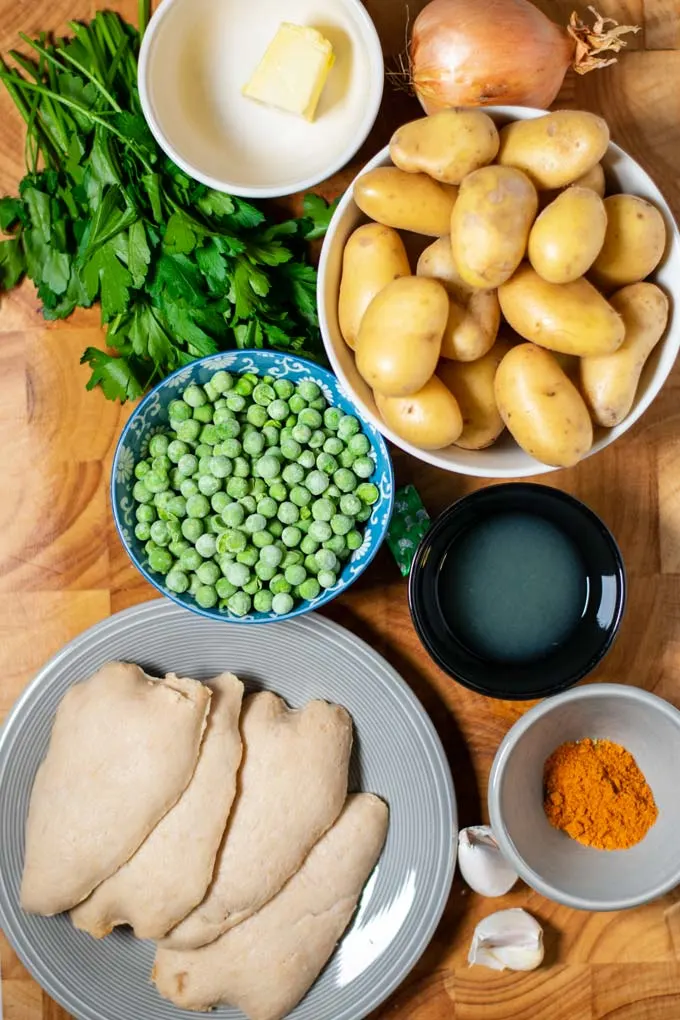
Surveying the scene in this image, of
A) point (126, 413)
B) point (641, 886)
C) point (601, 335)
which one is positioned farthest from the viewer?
point (126, 413)

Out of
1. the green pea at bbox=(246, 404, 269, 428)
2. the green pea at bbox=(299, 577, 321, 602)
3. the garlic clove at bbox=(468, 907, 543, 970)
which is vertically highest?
the green pea at bbox=(246, 404, 269, 428)

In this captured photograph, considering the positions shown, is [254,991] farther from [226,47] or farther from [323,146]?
[226,47]

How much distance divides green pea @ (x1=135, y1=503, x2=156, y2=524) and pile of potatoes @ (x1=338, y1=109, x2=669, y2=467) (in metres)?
0.29

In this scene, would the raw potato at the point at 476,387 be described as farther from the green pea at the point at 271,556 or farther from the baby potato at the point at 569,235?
the green pea at the point at 271,556

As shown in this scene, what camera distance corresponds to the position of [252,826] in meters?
1.03

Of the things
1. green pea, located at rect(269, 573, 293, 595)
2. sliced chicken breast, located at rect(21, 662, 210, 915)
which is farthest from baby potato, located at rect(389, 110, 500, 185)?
sliced chicken breast, located at rect(21, 662, 210, 915)

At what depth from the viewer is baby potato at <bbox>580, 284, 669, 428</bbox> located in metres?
0.83

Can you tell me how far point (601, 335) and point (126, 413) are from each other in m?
0.56

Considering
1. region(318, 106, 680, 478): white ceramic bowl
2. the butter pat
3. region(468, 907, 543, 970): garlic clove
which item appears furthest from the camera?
region(468, 907, 543, 970): garlic clove

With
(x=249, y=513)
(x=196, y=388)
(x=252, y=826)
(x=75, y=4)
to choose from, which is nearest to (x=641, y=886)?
(x=252, y=826)

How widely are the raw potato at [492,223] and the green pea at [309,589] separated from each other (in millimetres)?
362

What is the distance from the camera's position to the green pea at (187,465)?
102cm

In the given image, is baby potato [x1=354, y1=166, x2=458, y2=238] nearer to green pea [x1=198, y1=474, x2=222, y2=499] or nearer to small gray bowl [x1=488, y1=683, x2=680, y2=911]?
green pea [x1=198, y1=474, x2=222, y2=499]

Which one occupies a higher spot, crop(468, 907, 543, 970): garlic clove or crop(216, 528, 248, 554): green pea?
crop(216, 528, 248, 554): green pea
